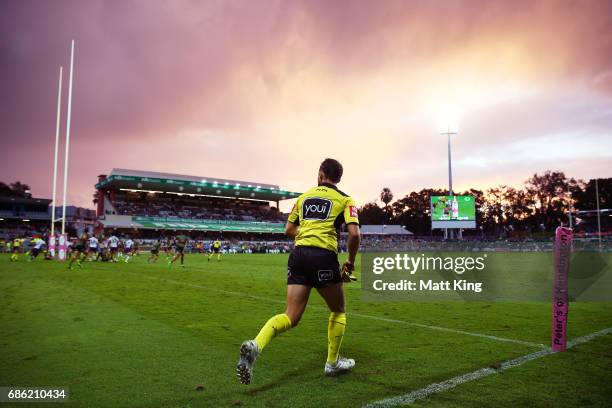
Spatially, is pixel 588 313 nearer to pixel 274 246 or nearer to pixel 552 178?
pixel 274 246

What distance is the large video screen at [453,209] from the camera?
49.1m

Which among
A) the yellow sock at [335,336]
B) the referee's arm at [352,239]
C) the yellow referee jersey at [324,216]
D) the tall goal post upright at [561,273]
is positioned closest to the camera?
the referee's arm at [352,239]

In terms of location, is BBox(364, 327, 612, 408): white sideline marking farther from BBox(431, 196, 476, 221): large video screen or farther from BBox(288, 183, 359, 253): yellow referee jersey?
BBox(431, 196, 476, 221): large video screen

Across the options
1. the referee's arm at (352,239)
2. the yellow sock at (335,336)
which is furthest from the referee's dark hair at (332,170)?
the yellow sock at (335,336)

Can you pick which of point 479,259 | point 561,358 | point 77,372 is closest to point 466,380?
point 561,358

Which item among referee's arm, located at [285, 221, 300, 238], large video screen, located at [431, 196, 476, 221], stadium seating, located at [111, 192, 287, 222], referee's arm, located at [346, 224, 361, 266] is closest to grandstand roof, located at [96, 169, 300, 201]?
stadium seating, located at [111, 192, 287, 222]

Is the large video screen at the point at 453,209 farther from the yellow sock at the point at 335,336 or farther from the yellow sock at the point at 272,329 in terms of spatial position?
the yellow sock at the point at 272,329

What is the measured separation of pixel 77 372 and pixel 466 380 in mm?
4069

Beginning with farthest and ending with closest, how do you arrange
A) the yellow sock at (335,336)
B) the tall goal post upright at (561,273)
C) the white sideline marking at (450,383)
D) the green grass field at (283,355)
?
the tall goal post upright at (561,273)
the yellow sock at (335,336)
the green grass field at (283,355)
the white sideline marking at (450,383)

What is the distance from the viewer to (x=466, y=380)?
4355 mm

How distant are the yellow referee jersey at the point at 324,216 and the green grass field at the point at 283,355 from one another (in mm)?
1418

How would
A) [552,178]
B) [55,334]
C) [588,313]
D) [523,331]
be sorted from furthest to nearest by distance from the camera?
[552,178], [588,313], [523,331], [55,334]

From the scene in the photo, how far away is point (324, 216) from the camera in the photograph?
4332mm

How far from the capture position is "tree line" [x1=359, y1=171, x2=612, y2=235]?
333ft
